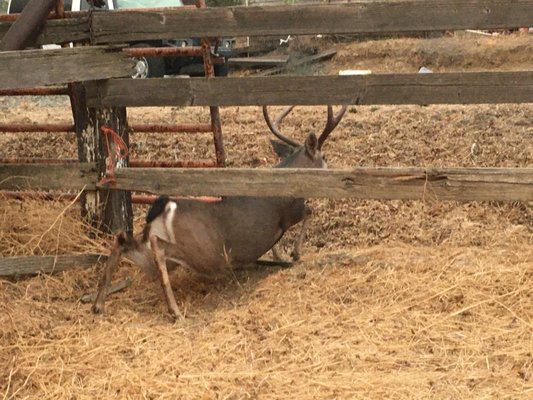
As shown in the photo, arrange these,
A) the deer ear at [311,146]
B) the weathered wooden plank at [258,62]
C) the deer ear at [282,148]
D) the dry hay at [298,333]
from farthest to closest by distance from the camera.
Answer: the weathered wooden plank at [258,62], the deer ear at [282,148], the deer ear at [311,146], the dry hay at [298,333]

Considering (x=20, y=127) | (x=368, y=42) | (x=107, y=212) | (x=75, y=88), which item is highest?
(x=75, y=88)

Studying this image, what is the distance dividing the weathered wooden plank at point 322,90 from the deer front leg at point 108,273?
1007mm

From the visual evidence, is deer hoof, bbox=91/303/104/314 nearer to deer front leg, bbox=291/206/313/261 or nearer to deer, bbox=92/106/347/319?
A: deer, bbox=92/106/347/319

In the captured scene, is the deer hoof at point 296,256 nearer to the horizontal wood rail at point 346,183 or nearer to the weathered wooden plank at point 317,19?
the horizontal wood rail at point 346,183

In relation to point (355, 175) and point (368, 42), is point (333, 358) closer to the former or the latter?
point (355, 175)

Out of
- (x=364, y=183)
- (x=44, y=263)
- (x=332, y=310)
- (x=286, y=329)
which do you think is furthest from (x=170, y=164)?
(x=286, y=329)

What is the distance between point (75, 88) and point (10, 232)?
1.23 m

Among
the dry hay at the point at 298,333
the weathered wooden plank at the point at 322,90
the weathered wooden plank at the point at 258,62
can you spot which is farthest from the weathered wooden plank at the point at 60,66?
the weathered wooden plank at the point at 258,62

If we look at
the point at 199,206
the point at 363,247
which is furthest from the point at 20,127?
the point at 363,247

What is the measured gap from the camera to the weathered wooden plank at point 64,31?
20.9ft

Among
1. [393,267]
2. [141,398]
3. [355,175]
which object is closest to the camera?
[141,398]

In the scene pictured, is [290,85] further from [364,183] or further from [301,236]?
[301,236]

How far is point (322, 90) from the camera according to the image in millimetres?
5918

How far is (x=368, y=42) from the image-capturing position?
20484 millimetres
